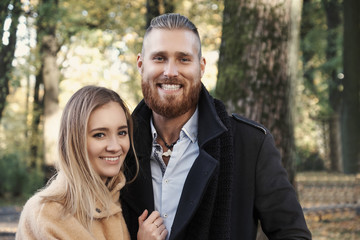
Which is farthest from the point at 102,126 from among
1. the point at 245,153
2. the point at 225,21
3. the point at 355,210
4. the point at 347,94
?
the point at 347,94

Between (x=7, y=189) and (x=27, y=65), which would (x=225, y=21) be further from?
(x=7, y=189)

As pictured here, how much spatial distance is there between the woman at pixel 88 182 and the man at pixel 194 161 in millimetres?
108

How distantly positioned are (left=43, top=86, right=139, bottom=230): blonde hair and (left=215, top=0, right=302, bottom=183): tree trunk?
1804 millimetres

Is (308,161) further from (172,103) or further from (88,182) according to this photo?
(88,182)

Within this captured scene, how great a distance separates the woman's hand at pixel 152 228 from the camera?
8.98 feet

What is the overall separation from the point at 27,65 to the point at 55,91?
4.21ft

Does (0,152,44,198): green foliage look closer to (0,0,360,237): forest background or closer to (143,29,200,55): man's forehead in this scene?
(0,0,360,237): forest background

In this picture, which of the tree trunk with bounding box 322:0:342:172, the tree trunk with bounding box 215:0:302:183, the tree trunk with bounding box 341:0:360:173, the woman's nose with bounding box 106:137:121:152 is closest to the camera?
the woman's nose with bounding box 106:137:121:152

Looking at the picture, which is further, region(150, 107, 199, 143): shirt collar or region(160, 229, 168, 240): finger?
region(150, 107, 199, 143): shirt collar

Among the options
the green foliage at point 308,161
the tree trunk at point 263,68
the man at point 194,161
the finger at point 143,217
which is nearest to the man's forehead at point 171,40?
the man at point 194,161

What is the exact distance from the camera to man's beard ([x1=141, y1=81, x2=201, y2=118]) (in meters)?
3.03

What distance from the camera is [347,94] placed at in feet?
40.9

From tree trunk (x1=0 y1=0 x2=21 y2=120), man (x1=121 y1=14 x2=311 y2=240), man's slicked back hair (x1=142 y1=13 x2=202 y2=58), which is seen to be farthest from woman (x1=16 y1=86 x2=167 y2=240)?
tree trunk (x1=0 y1=0 x2=21 y2=120)

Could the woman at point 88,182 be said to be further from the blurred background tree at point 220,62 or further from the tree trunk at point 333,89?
the tree trunk at point 333,89
